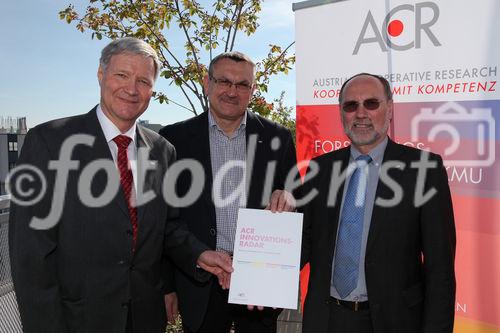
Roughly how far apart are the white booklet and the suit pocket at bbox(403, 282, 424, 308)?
0.59 metres

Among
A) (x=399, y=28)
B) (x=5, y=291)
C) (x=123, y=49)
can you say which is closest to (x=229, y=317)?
(x=123, y=49)

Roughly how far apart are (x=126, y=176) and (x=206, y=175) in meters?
0.84

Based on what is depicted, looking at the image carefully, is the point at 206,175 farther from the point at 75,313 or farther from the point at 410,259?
the point at 410,259

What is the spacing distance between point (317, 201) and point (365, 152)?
1.34ft

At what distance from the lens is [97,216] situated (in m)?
2.16

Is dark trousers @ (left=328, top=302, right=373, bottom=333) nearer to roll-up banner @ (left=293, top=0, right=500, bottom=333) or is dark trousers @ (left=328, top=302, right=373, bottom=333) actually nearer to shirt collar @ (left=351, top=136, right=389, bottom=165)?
shirt collar @ (left=351, top=136, right=389, bottom=165)

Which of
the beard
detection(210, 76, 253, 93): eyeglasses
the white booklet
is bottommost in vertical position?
the white booklet

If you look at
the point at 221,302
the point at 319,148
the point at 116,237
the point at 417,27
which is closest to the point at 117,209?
the point at 116,237

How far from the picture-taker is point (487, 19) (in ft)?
10.3

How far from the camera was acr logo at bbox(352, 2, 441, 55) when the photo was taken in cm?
340

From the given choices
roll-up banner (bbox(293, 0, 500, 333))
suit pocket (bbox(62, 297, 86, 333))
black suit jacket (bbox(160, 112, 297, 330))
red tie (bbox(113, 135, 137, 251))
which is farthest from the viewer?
roll-up banner (bbox(293, 0, 500, 333))

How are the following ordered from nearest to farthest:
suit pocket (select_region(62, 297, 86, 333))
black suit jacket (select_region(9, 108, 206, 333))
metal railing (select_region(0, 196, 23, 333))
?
black suit jacket (select_region(9, 108, 206, 333)), suit pocket (select_region(62, 297, 86, 333)), metal railing (select_region(0, 196, 23, 333))

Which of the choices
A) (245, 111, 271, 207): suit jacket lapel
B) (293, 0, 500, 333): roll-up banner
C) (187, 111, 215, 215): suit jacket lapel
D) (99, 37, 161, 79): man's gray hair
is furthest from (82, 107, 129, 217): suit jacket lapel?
(293, 0, 500, 333): roll-up banner

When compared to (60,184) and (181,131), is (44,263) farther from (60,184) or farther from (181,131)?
(181,131)
